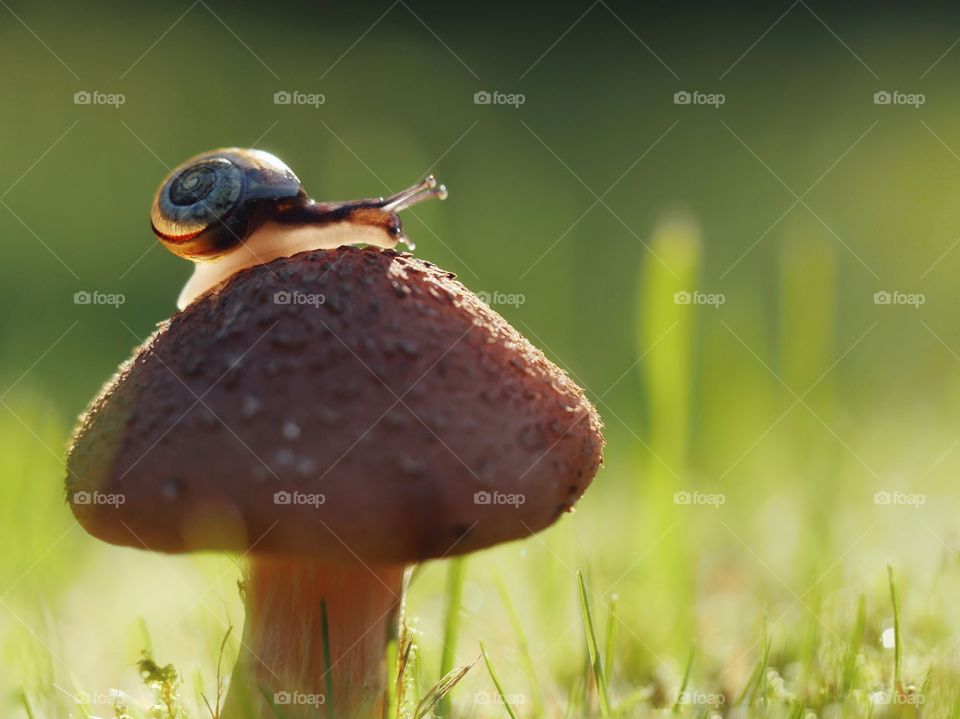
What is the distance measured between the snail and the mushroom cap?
0.17m

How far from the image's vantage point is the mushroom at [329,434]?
76.4 inches

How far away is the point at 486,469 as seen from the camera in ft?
6.53

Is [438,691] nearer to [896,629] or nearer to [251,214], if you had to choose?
[896,629]

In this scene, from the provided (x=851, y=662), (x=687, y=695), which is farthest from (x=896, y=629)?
(x=687, y=695)

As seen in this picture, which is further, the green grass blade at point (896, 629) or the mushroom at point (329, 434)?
the green grass blade at point (896, 629)

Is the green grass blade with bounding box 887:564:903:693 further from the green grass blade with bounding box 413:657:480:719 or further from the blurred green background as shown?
the green grass blade with bounding box 413:657:480:719

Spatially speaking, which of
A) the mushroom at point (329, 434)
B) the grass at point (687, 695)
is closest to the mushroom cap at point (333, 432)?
the mushroom at point (329, 434)

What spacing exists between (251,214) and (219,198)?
8 cm

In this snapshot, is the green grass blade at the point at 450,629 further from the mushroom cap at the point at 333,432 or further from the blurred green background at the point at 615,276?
the mushroom cap at the point at 333,432

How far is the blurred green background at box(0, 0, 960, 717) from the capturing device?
3340 millimetres

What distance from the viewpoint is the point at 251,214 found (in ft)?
7.61

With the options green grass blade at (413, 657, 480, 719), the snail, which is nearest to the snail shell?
the snail

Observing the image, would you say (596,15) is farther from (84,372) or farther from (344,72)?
(84,372)

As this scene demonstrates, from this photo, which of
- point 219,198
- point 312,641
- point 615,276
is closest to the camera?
point 219,198
